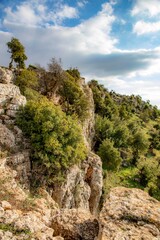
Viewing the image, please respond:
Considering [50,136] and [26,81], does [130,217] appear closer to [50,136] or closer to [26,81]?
[50,136]

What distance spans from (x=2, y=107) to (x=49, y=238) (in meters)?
19.7

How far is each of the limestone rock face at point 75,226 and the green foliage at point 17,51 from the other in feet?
162

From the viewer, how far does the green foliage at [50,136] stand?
22777 mm

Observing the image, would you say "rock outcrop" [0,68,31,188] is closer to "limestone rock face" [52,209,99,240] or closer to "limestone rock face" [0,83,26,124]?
"limestone rock face" [0,83,26,124]

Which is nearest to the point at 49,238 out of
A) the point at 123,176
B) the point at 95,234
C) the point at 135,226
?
the point at 95,234

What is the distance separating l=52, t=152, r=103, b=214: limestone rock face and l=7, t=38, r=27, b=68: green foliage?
116 ft

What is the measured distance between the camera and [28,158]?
2250cm

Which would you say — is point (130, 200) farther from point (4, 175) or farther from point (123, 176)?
point (123, 176)

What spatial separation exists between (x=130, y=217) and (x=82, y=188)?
1912 cm

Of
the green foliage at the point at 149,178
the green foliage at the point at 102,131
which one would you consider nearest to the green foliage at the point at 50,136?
the green foliage at the point at 149,178

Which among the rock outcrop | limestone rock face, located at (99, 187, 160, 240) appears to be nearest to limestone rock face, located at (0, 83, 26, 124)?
the rock outcrop

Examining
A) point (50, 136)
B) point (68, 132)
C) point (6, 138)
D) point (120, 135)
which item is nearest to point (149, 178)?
point (120, 135)

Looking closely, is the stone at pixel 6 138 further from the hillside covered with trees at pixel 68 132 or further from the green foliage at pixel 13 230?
the green foliage at pixel 13 230

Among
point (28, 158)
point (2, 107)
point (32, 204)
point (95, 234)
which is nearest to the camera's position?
point (95, 234)
